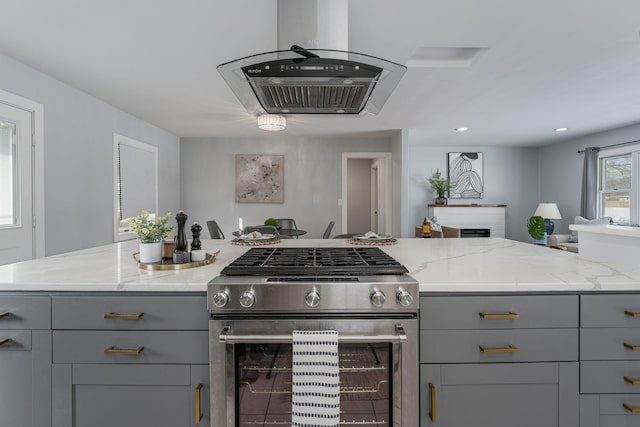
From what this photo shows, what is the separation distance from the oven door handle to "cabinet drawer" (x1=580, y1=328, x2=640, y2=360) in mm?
708

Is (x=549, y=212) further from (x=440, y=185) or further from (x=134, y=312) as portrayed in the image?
(x=134, y=312)

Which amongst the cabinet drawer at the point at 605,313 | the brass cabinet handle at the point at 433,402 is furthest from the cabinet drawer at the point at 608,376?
the brass cabinet handle at the point at 433,402

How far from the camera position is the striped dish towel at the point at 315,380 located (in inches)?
45.0

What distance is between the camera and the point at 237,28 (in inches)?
90.7

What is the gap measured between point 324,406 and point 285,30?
1.61 metres

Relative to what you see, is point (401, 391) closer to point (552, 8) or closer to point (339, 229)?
point (552, 8)

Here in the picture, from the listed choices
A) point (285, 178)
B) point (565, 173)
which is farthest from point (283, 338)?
point (565, 173)

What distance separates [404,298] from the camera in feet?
3.83

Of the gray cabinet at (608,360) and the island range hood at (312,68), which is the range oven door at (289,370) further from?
the island range hood at (312,68)

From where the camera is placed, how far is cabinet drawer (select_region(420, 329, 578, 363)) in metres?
1.22

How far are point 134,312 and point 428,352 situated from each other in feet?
3.59

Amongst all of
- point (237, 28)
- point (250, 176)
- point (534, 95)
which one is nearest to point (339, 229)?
point (250, 176)

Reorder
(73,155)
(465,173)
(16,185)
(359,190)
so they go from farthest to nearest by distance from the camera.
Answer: (359,190)
(465,173)
(73,155)
(16,185)

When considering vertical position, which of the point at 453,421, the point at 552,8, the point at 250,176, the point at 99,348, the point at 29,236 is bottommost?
the point at 453,421
